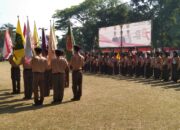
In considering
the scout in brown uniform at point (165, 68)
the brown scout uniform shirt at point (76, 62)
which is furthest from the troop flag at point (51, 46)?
the scout in brown uniform at point (165, 68)

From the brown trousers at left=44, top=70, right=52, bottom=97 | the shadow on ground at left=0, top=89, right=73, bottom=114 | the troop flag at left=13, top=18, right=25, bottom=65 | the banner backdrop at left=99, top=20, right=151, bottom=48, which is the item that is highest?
the banner backdrop at left=99, top=20, right=151, bottom=48

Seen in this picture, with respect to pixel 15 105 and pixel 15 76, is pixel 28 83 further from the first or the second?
pixel 15 76

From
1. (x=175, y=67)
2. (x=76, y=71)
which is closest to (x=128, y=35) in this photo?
(x=175, y=67)

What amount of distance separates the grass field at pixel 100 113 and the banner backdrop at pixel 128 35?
505 inches

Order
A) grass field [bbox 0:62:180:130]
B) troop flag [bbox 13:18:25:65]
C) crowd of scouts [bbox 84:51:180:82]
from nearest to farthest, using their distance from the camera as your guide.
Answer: grass field [bbox 0:62:180:130], troop flag [bbox 13:18:25:65], crowd of scouts [bbox 84:51:180:82]

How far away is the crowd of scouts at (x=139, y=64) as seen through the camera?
20391mm

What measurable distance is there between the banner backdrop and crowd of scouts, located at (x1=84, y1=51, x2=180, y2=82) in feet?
7.75

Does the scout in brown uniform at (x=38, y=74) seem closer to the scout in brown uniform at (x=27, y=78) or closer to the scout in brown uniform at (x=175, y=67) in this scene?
the scout in brown uniform at (x=27, y=78)

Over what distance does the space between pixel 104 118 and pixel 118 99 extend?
3504 mm

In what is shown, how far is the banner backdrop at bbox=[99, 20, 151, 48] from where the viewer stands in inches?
1086

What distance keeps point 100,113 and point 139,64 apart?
13.1 m

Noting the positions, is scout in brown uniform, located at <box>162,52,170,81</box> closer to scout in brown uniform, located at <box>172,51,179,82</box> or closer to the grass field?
scout in brown uniform, located at <box>172,51,179,82</box>

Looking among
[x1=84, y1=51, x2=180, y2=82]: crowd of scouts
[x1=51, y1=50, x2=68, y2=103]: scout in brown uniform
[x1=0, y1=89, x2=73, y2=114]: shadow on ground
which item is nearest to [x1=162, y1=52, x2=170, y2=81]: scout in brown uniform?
[x1=84, y1=51, x2=180, y2=82]: crowd of scouts

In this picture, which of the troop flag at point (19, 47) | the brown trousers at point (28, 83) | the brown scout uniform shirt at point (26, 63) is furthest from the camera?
the troop flag at point (19, 47)
